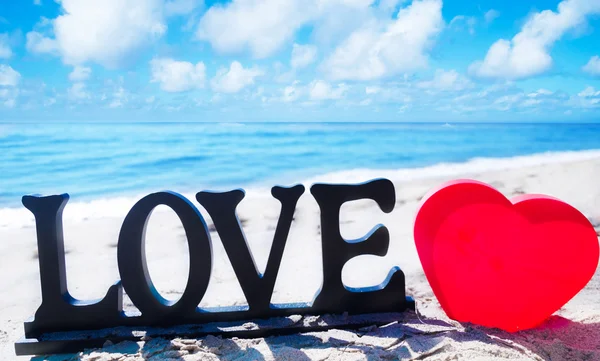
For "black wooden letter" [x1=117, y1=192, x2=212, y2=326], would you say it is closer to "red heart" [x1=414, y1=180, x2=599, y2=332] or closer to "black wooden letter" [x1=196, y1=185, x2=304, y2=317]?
"black wooden letter" [x1=196, y1=185, x2=304, y2=317]

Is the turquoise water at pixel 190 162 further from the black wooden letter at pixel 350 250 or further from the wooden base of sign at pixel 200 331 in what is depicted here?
the black wooden letter at pixel 350 250

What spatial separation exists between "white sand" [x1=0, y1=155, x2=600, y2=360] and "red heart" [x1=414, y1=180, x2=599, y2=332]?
0.18 meters

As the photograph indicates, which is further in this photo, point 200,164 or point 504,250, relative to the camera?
point 200,164

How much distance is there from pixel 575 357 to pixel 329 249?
4.33 feet

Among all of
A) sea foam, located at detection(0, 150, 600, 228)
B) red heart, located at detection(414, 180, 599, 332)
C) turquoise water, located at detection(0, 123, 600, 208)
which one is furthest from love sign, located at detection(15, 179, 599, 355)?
turquoise water, located at detection(0, 123, 600, 208)

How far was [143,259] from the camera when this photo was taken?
2.55 metres

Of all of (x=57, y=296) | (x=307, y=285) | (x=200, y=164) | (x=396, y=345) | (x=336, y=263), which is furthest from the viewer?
(x=200, y=164)

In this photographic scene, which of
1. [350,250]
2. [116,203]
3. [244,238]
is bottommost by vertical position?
[350,250]

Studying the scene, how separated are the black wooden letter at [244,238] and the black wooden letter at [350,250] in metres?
0.19

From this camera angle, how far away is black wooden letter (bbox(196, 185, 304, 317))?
250cm

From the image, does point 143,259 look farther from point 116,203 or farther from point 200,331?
point 116,203

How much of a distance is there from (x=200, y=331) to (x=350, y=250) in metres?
0.95

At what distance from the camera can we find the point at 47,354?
97.1 inches

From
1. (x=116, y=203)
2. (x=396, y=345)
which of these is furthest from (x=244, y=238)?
(x=116, y=203)
